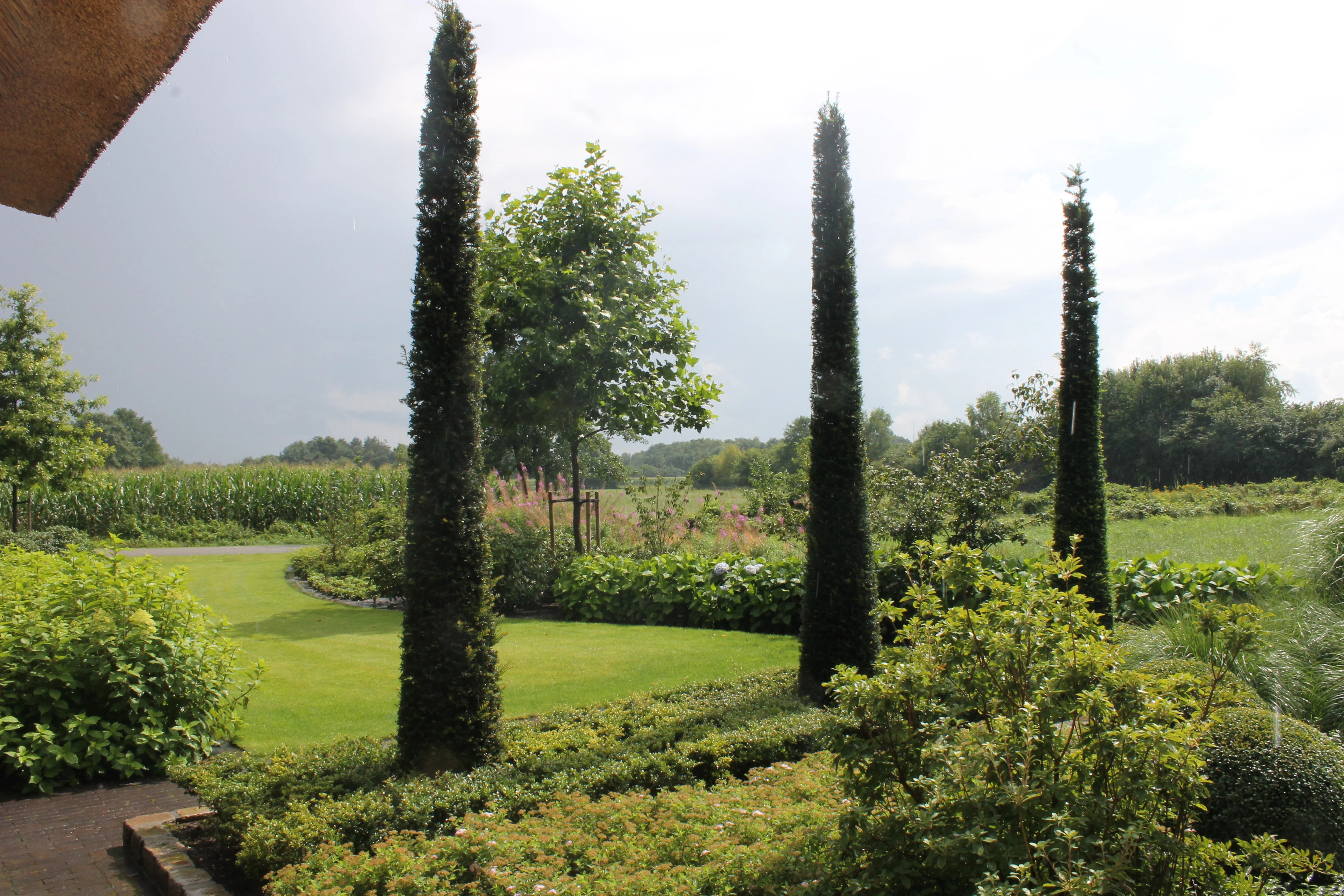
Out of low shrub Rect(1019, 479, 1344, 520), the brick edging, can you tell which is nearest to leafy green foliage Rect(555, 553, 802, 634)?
the brick edging

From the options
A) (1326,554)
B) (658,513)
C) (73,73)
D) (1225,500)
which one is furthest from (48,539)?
(1225,500)

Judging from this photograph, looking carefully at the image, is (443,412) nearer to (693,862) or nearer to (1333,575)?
(693,862)

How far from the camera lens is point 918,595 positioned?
271 cm

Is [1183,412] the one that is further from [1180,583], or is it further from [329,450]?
[329,450]

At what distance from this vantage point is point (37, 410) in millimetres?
16641

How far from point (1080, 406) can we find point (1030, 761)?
769 centimetres

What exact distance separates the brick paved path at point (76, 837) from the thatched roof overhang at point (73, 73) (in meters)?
3.38

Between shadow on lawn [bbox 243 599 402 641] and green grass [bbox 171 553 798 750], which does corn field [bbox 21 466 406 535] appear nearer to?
shadow on lawn [bbox 243 599 402 641]

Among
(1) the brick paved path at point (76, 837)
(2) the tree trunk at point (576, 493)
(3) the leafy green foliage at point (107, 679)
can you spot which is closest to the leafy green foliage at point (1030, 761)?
(1) the brick paved path at point (76, 837)

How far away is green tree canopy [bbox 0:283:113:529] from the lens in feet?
53.8

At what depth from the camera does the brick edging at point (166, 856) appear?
3352 millimetres

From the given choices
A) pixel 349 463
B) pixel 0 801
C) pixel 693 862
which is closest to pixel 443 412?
pixel 693 862

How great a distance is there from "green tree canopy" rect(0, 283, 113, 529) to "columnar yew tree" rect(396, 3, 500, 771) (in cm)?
1737

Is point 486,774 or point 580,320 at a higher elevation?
point 580,320
